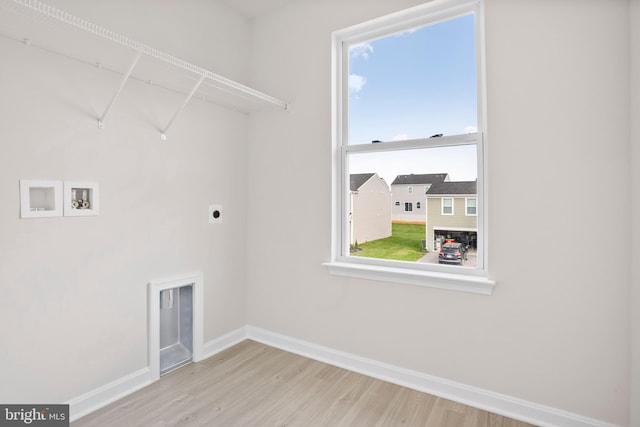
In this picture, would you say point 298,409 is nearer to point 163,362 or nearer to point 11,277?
point 163,362

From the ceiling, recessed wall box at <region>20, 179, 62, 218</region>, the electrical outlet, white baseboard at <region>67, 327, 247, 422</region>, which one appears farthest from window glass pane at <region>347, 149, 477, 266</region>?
recessed wall box at <region>20, 179, 62, 218</region>

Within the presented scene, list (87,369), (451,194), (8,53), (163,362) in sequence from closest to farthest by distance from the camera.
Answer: (8,53) → (87,369) → (451,194) → (163,362)

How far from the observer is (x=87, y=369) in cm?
189

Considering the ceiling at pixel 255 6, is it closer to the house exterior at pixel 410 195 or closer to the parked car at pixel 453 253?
the house exterior at pixel 410 195

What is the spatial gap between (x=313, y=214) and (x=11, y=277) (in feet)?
5.93

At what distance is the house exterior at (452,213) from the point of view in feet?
6.84

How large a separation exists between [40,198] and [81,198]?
0.60 feet

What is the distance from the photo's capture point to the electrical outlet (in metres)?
2.62

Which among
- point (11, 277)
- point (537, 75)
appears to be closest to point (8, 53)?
point (11, 277)

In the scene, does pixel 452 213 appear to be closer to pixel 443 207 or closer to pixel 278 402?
pixel 443 207

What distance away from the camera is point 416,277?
213 cm

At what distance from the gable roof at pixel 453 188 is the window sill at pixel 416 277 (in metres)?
0.54

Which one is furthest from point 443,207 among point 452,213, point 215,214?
point 215,214

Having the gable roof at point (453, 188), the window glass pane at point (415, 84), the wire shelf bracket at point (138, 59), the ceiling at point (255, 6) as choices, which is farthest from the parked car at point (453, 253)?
the ceiling at point (255, 6)
